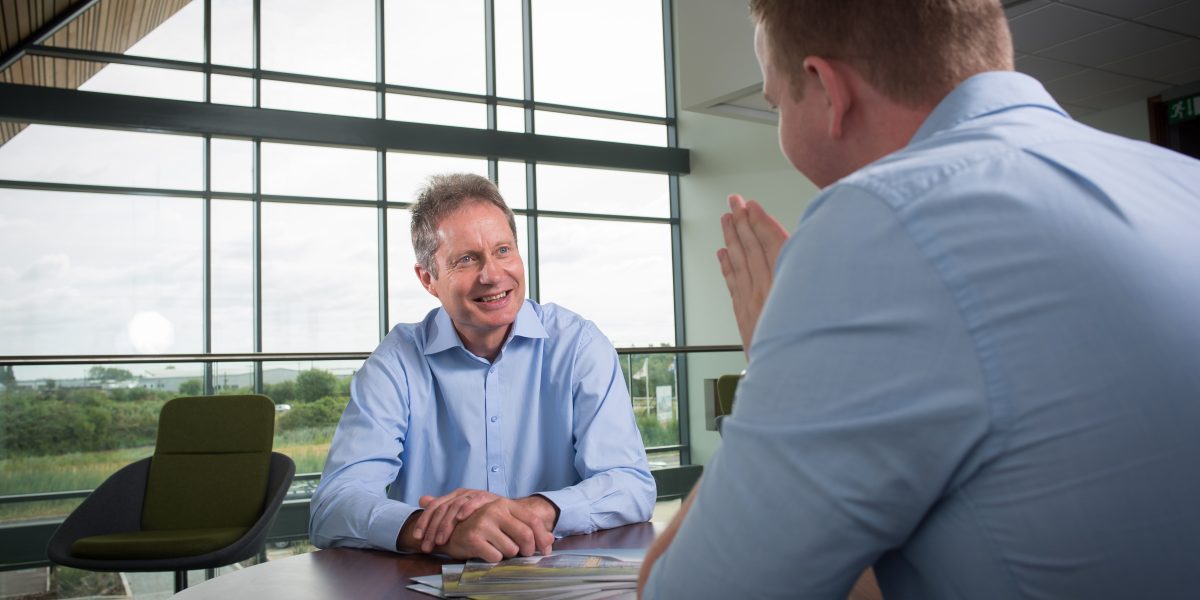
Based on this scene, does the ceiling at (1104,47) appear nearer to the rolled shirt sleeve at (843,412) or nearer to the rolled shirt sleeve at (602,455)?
the rolled shirt sleeve at (602,455)

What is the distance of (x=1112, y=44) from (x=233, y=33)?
25.3ft

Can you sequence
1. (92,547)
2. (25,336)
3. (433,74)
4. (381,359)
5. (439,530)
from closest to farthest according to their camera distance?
(439,530) < (381,359) < (92,547) < (25,336) < (433,74)

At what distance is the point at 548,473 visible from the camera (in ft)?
6.14

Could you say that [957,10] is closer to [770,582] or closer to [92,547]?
[770,582]

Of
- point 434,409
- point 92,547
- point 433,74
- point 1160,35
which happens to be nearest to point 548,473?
point 434,409

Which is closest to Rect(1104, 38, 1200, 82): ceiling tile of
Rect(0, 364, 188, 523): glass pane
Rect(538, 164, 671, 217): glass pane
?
Answer: Rect(538, 164, 671, 217): glass pane

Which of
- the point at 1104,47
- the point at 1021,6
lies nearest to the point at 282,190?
the point at 1021,6

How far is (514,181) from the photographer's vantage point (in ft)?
31.6

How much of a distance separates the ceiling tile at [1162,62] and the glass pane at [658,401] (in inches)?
170

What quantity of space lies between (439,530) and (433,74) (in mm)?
8668

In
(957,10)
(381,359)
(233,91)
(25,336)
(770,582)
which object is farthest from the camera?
(233,91)

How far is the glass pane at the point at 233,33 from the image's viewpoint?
831 cm

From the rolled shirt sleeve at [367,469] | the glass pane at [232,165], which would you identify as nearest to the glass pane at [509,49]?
the glass pane at [232,165]

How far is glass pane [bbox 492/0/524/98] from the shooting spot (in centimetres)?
976
